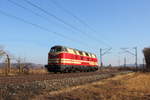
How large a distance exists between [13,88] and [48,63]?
18.3 meters

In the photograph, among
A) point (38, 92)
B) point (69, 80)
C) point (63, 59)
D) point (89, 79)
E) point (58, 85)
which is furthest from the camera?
point (63, 59)

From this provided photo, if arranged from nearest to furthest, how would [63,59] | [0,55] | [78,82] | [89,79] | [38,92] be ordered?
1. [38,92]
2. [78,82]
3. [89,79]
4. [63,59]
5. [0,55]

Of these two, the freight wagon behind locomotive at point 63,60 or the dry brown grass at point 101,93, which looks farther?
the freight wagon behind locomotive at point 63,60

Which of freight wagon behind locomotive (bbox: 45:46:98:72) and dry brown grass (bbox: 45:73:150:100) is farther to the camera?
freight wagon behind locomotive (bbox: 45:46:98:72)

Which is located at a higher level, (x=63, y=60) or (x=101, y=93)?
(x=63, y=60)

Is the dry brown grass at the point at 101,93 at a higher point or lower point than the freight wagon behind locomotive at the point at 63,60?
lower

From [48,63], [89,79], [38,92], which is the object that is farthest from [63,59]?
[38,92]

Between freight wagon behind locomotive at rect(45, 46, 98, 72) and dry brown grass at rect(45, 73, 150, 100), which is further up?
freight wagon behind locomotive at rect(45, 46, 98, 72)

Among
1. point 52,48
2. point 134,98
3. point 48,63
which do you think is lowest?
point 134,98

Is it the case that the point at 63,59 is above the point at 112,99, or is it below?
above

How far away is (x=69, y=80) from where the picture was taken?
68.5 ft

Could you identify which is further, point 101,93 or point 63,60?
point 63,60

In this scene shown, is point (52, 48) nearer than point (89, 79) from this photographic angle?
No

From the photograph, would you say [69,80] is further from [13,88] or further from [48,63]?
[48,63]
